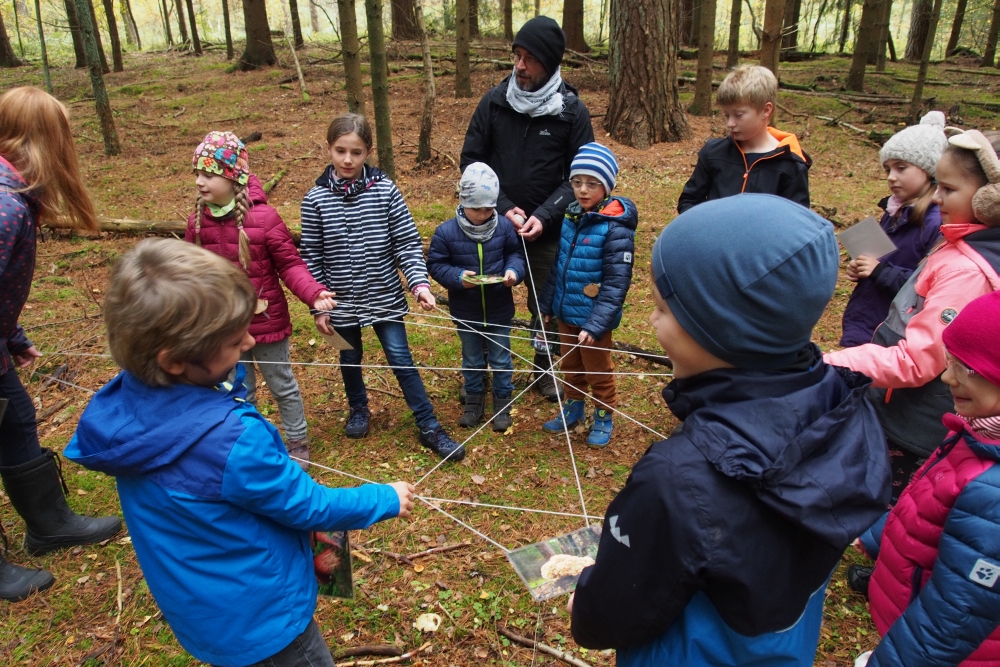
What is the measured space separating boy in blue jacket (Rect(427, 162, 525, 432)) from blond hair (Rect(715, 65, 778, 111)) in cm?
147

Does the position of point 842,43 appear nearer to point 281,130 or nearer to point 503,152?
point 281,130

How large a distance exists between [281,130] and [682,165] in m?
7.76

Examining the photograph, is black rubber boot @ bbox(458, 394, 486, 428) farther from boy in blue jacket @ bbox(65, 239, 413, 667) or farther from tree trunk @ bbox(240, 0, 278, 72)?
tree trunk @ bbox(240, 0, 278, 72)

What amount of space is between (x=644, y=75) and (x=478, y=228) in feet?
24.7

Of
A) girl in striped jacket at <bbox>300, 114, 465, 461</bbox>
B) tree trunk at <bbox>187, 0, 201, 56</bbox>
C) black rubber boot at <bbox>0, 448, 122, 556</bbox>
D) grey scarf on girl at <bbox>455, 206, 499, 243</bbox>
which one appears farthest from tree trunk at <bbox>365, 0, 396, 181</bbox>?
tree trunk at <bbox>187, 0, 201, 56</bbox>

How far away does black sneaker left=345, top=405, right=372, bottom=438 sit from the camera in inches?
165

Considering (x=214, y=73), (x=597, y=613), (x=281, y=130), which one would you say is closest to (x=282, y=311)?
(x=597, y=613)

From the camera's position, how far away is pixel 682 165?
9.57 m

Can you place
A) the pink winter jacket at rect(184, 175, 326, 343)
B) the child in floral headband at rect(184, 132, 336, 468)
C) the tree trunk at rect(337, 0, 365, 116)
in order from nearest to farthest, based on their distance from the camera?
the child in floral headband at rect(184, 132, 336, 468)
the pink winter jacket at rect(184, 175, 326, 343)
the tree trunk at rect(337, 0, 365, 116)

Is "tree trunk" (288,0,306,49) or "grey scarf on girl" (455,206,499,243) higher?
"tree trunk" (288,0,306,49)

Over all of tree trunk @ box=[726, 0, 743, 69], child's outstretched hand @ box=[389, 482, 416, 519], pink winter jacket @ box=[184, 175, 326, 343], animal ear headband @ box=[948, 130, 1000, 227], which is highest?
tree trunk @ box=[726, 0, 743, 69]

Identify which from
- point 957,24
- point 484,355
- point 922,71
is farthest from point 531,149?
point 957,24

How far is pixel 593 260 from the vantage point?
367 cm

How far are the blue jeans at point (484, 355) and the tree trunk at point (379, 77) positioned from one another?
3.73 meters
